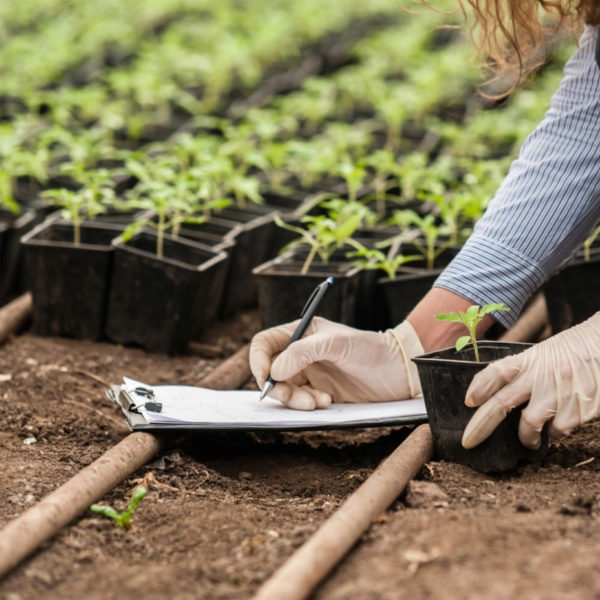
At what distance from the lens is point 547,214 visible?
242cm

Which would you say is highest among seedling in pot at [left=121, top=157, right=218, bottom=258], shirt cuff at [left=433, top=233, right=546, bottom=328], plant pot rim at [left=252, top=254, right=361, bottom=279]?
seedling in pot at [left=121, top=157, right=218, bottom=258]

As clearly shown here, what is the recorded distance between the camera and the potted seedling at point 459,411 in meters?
1.98

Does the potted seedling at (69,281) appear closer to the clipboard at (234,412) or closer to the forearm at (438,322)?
the clipboard at (234,412)

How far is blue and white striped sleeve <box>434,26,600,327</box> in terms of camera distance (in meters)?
2.41

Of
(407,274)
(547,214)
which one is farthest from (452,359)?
(407,274)

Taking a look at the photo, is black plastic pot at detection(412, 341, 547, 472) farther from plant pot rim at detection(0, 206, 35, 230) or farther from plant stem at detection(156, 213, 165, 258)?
plant pot rim at detection(0, 206, 35, 230)

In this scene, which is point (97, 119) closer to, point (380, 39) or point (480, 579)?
point (380, 39)

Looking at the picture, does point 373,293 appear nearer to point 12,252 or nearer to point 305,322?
point 305,322

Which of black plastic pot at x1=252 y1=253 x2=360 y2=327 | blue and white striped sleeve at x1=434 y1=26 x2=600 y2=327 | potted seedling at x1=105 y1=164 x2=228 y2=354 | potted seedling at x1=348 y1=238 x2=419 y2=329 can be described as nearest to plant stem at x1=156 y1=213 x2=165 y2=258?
potted seedling at x1=105 y1=164 x2=228 y2=354

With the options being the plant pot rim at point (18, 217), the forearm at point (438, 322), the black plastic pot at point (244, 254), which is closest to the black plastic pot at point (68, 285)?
the plant pot rim at point (18, 217)

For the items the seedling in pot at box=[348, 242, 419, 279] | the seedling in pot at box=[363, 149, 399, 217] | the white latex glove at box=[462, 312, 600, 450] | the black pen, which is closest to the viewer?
the white latex glove at box=[462, 312, 600, 450]

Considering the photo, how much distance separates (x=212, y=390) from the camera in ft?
7.93

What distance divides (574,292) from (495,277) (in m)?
0.62

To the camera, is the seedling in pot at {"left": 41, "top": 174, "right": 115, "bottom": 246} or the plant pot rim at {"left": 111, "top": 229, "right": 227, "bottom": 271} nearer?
the plant pot rim at {"left": 111, "top": 229, "right": 227, "bottom": 271}
